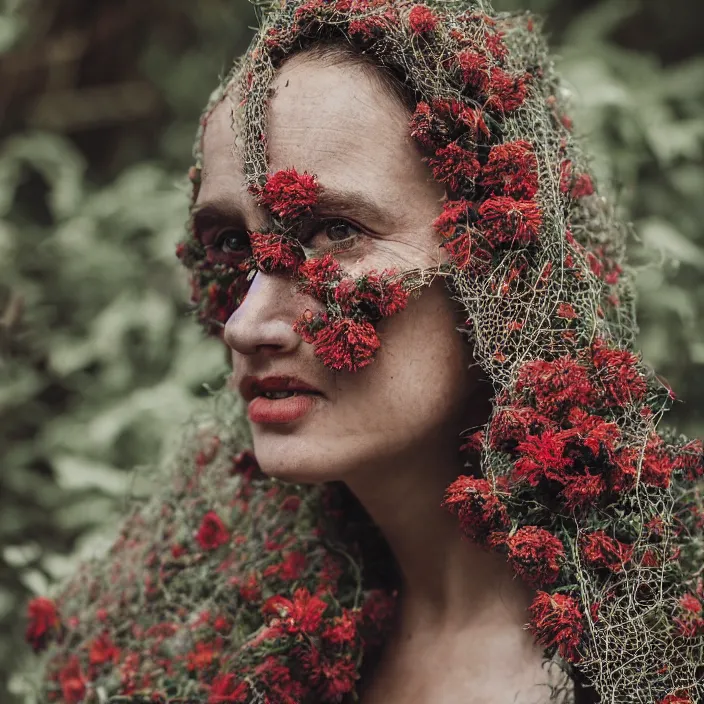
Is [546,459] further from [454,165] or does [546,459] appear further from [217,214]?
[217,214]

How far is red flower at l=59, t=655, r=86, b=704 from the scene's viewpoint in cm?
206

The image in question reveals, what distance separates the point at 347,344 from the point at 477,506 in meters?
0.33

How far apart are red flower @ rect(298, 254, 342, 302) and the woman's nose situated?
0.14 ft

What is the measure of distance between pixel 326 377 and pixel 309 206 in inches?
11.3

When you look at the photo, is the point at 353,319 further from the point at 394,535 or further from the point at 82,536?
the point at 82,536

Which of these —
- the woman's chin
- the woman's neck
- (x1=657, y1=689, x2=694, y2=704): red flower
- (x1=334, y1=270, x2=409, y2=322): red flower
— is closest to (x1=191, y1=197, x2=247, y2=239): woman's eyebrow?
(x1=334, y1=270, x2=409, y2=322): red flower

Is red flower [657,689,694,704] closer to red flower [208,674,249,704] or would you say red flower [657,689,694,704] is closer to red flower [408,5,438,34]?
red flower [208,674,249,704]

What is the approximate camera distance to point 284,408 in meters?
1.71

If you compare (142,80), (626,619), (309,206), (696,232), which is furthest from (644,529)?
(142,80)

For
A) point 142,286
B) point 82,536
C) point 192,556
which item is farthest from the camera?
point 142,286

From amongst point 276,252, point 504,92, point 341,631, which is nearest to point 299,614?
point 341,631

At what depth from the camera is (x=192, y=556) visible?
2176mm

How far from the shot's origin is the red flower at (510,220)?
5.31 ft

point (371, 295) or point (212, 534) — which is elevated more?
point (371, 295)
